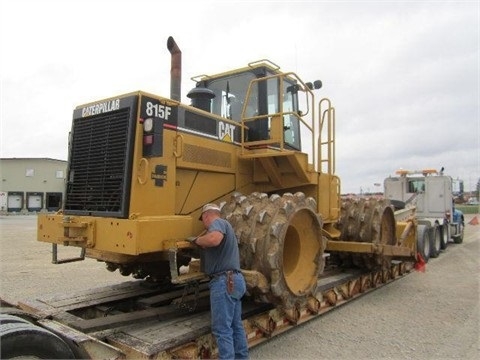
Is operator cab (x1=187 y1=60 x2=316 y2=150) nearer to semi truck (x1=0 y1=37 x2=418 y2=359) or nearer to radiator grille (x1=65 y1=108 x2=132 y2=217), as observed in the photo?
semi truck (x1=0 y1=37 x2=418 y2=359)

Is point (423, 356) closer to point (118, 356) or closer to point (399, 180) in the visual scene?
point (118, 356)

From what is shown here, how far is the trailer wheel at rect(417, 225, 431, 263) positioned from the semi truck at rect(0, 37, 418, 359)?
23.4 feet

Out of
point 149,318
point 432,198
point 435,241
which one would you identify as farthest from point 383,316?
point 432,198

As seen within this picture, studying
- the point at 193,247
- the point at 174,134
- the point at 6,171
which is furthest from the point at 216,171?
the point at 6,171

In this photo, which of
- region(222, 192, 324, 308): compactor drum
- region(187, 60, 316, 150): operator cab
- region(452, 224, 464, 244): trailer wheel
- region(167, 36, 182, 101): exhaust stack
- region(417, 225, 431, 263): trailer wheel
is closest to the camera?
region(222, 192, 324, 308): compactor drum

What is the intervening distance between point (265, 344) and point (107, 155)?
3096 millimetres

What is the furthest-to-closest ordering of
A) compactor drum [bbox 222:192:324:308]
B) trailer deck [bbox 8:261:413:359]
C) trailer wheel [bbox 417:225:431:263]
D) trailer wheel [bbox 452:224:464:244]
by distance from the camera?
1. trailer wheel [bbox 452:224:464:244]
2. trailer wheel [bbox 417:225:431:263]
3. compactor drum [bbox 222:192:324:308]
4. trailer deck [bbox 8:261:413:359]

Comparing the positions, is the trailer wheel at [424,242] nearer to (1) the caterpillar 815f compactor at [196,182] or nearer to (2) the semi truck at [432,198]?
(2) the semi truck at [432,198]

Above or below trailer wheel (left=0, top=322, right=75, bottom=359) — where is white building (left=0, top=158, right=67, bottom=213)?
above

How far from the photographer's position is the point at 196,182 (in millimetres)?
5461

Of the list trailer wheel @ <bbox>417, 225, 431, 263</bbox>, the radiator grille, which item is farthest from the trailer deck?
trailer wheel @ <bbox>417, 225, 431, 263</bbox>

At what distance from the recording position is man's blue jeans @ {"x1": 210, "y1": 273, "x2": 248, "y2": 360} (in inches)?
169

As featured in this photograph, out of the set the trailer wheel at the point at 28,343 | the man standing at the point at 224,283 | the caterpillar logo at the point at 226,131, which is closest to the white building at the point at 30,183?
the caterpillar logo at the point at 226,131

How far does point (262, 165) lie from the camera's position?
636cm
